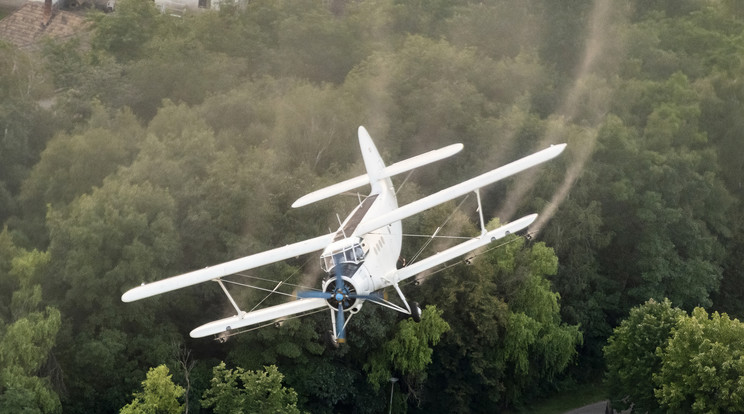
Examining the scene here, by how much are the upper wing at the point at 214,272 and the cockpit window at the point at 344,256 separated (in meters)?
1.72

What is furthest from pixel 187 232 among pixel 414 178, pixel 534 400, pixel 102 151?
pixel 534 400

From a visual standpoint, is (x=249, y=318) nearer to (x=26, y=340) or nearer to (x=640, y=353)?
(x=26, y=340)

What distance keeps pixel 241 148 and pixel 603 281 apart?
19.2 m

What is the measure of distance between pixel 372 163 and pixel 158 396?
12295mm

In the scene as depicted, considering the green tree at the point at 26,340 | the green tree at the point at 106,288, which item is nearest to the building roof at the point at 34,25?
the green tree at the point at 106,288

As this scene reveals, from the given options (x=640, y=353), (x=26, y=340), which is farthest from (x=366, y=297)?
(x=640, y=353)

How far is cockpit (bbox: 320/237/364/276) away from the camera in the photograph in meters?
41.9

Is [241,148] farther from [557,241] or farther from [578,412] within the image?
[578,412]

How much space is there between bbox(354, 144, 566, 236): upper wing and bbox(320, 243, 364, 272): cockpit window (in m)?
0.98

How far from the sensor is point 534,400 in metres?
61.4

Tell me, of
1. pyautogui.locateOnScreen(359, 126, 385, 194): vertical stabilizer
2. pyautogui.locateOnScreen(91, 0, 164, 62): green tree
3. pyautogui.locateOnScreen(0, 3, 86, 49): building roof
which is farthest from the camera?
pyautogui.locateOnScreen(0, 3, 86, 49): building roof

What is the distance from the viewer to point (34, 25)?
279 ft

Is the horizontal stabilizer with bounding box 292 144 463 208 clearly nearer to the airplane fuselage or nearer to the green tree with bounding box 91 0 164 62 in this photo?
the airplane fuselage

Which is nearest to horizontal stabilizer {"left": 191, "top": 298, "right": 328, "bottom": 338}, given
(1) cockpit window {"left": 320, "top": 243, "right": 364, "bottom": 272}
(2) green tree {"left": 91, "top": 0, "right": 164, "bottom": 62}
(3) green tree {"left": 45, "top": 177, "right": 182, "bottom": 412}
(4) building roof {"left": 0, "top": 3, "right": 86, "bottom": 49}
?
(1) cockpit window {"left": 320, "top": 243, "right": 364, "bottom": 272}
